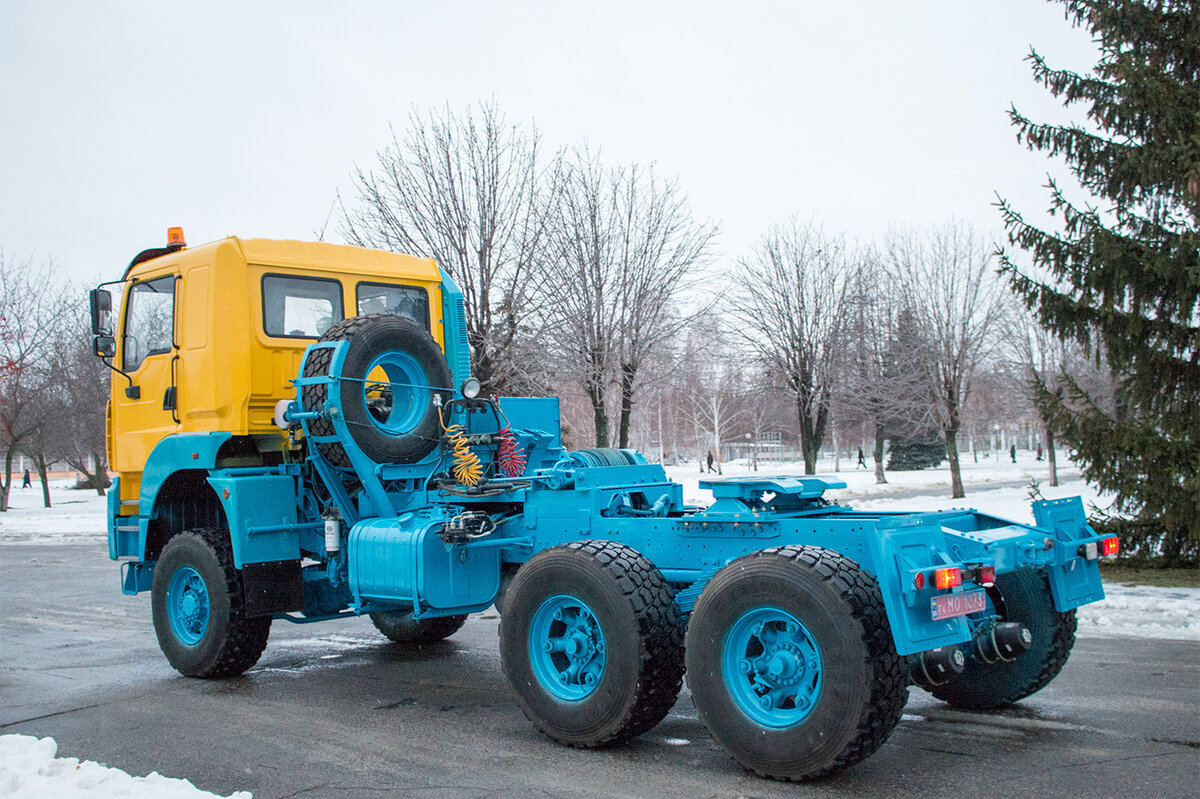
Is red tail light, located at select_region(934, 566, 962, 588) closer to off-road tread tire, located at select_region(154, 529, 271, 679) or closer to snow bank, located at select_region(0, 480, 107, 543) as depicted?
off-road tread tire, located at select_region(154, 529, 271, 679)

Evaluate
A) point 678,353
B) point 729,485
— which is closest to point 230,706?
point 729,485

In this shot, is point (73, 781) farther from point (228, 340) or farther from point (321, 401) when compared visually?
point (228, 340)

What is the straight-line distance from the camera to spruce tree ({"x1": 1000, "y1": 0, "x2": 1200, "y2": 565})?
36.1 feet

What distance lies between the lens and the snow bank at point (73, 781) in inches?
182

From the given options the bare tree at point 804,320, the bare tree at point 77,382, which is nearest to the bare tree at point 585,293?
the bare tree at point 804,320

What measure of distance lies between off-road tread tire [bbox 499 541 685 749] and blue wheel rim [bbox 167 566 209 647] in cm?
334

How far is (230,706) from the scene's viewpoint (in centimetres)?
671

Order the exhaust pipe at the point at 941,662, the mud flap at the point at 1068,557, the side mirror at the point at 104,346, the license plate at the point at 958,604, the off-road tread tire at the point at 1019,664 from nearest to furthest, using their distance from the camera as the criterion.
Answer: the license plate at the point at 958,604
the exhaust pipe at the point at 941,662
the mud flap at the point at 1068,557
the off-road tread tire at the point at 1019,664
the side mirror at the point at 104,346

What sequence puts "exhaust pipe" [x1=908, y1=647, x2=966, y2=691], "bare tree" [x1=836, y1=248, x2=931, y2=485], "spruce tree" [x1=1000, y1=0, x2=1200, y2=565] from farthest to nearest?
"bare tree" [x1=836, y1=248, x2=931, y2=485], "spruce tree" [x1=1000, y1=0, x2=1200, y2=565], "exhaust pipe" [x1=908, y1=647, x2=966, y2=691]

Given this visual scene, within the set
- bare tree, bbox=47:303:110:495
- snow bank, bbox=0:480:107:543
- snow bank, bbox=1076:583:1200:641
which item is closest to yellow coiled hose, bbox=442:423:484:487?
snow bank, bbox=1076:583:1200:641

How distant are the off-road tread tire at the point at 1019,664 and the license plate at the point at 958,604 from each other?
979mm

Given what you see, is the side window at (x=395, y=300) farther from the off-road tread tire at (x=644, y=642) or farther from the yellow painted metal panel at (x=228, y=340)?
the off-road tread tire at (x=644, y=642)

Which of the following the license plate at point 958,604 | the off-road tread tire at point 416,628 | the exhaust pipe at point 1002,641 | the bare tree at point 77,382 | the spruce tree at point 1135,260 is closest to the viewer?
the license plate at point 958,604

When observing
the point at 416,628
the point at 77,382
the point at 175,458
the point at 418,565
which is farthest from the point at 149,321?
the point at 77,382
